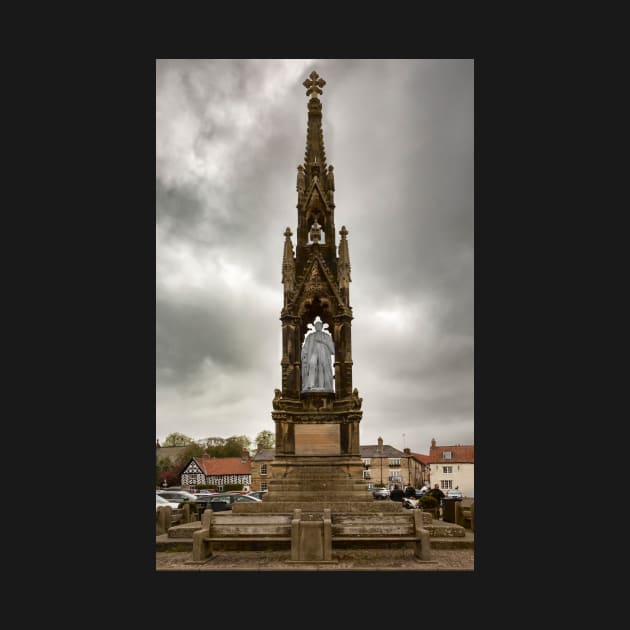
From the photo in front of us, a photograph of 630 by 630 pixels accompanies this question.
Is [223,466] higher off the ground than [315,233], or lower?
lower

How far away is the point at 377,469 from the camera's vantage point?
3494 inches

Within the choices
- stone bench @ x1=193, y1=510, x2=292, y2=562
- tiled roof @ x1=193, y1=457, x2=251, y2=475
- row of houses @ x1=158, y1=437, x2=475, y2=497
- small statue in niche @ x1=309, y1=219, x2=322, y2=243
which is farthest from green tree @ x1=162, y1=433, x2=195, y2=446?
stone bench @ x1=193, y1=510, x2=292, y2=562

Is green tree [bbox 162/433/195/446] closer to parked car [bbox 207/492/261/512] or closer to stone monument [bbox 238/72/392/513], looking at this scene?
parked car [bbox 207/492/261/512]

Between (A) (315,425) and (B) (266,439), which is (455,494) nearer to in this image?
(A) (315,425)

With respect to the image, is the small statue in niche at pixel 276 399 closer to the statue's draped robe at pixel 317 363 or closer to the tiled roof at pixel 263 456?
the statue's draped robe at pixel 317 363

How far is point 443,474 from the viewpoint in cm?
8188

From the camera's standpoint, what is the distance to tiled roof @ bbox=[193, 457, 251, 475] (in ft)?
269

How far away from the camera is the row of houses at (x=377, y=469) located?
7894 cm

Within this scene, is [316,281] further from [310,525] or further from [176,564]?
[176,564]

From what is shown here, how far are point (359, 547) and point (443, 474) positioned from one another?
70006 mm

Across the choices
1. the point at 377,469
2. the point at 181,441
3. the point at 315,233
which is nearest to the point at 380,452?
the point at 377,469

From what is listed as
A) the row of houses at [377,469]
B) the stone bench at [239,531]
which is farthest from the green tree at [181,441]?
the stone bench at [239,531]

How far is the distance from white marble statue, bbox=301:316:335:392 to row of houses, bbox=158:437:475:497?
186 feet

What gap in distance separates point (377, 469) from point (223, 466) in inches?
948
